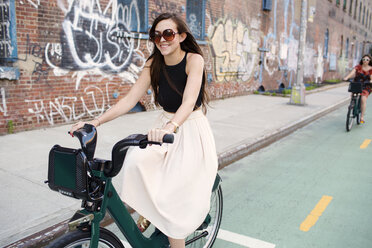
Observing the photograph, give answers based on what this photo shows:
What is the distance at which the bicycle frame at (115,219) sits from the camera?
1.84 meters

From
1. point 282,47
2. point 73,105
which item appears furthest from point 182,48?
point 282,47

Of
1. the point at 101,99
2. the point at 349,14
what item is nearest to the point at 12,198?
the point at 101,99

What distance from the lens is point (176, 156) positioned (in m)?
2.34

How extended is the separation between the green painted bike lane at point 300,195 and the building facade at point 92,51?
4.09m

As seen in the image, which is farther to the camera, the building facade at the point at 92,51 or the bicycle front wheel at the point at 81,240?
the building facade at the point at 92,51

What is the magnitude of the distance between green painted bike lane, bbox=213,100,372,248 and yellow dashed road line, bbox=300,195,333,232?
0.02m

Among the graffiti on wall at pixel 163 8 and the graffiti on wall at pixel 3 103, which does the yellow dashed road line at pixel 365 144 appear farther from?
the graffiti on wall at pixel 3 103

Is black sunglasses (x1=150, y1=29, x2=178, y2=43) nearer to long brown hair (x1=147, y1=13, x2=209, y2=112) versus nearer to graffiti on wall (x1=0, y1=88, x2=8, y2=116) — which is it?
long brown hair (x1=147, y1=13, x2=209, y2=112)

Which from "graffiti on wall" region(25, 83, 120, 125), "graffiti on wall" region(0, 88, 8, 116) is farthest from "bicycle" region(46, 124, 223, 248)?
"graffiti on wall" region(25, 83, 120, 125)

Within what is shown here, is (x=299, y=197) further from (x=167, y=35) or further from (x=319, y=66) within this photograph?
(x=319, y=66)

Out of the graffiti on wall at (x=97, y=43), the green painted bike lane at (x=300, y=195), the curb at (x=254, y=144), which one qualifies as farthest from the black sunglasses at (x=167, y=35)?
the graffiti on wall at (x=97, y=43)

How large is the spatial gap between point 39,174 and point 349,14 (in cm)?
3742

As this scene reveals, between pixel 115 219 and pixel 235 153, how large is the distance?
14.2 ft

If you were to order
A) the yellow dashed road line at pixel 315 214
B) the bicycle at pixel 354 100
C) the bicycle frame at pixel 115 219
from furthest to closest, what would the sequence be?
the bicycle at pixel 354 100, the yellow dashed road line at pixel 315 214, the bicycle frame at pixel 115 219
